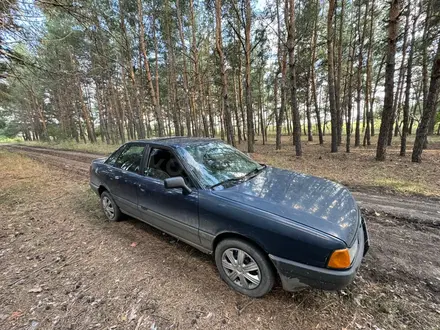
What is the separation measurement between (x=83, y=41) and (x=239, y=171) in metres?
18.3

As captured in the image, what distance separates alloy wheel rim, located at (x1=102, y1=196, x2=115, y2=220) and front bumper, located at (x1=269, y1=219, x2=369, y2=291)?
3196mm

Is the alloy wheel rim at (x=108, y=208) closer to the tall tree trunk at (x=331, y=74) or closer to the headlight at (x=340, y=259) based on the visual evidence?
the headlight at (x=340, y=259)

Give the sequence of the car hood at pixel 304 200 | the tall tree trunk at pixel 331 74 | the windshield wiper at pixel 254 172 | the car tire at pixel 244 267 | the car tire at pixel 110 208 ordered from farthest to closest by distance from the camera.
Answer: the tall tree trunk at pixel 331 74, the car tire at pixel 110 208, the windshield wiper at pixel 254 172, the car tire at pixel 244 267, the car hood at pixel 304 200

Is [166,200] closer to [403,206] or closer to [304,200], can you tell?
[304,200]

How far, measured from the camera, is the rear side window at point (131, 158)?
329 cm

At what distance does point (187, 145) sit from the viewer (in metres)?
3.00

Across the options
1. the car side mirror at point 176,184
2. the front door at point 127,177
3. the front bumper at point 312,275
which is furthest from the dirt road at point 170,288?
the car side mirror at point 176,184

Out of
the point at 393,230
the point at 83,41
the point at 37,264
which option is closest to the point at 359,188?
the point at 393,230

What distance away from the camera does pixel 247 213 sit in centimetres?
197

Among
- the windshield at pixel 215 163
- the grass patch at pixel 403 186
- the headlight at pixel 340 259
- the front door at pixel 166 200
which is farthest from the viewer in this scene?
the grass patch at pixel 403 186

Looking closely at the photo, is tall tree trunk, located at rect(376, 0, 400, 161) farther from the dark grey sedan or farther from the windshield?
the windshield

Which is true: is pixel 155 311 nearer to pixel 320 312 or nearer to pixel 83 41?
pixel 320 312

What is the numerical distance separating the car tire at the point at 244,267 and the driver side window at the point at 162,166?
103 cm

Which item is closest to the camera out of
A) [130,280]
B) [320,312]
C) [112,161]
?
[320,312]
